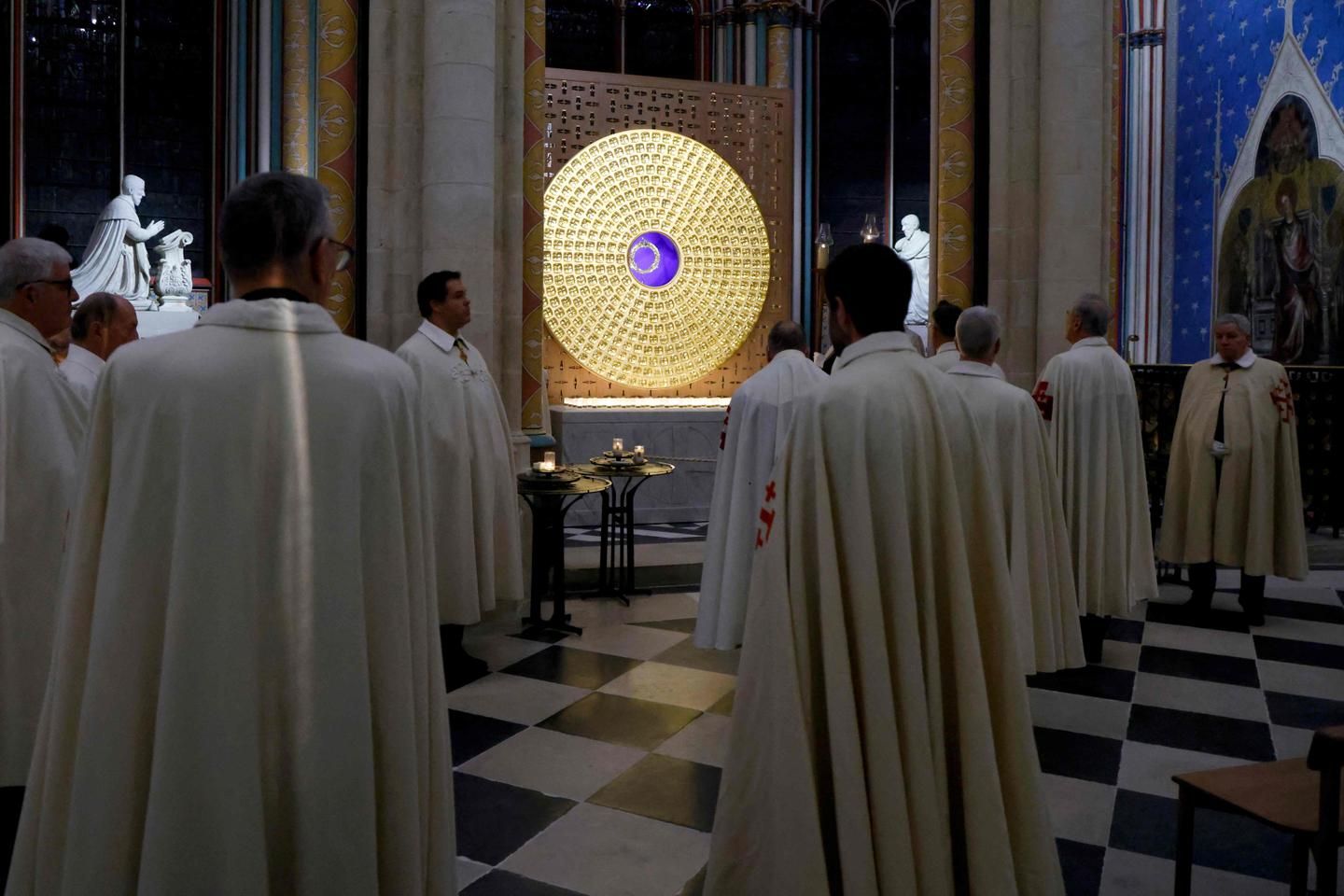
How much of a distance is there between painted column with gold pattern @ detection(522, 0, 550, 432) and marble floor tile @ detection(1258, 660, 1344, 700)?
397cm

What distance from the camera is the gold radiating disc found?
9.39 metres

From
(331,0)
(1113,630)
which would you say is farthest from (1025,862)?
(331,0)

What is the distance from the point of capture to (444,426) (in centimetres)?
470

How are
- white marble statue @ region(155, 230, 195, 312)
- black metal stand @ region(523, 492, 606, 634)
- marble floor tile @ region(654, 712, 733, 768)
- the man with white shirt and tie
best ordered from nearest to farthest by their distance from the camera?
the man with white shirt and tie, marble floor tile @ region(654, 712, 733, 768), black metal stand @ region(523, 492, 606, 634), white marble statue @ region(155, 230, 195, 312)

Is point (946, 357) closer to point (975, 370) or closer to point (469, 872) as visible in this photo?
point (975, 370)

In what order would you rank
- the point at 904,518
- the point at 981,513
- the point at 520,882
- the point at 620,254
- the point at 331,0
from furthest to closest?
the point at 620,254
the point at 331,0
the point at 520,882
the point at 981,513
the point at 904,518

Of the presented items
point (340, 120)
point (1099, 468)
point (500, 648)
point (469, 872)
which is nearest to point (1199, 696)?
point (1099, 468)

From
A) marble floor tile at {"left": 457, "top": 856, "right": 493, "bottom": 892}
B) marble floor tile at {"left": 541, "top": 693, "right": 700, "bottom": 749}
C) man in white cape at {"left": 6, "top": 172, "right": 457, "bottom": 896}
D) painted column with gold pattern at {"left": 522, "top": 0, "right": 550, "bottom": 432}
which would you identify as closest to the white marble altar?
painted column with gold pattern at {"left": 522, "top": 0, "right": 550, "bottom": 432}

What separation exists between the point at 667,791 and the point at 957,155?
17.1 feet

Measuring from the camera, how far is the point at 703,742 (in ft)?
13.4

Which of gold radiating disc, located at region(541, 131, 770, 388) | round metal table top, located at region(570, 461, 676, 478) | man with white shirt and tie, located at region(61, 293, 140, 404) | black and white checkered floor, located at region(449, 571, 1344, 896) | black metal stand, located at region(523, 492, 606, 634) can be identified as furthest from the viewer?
gold radiating disc, located at region(541, 131, 770, 388)

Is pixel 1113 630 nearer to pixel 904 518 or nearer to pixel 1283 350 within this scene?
pixel 904 518

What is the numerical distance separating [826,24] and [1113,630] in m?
10.6

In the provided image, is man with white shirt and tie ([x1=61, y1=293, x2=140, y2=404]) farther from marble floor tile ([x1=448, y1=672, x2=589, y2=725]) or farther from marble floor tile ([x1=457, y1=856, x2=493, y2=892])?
marble floor tile ([x1=457, y1=856, x2=493, y2=892])
